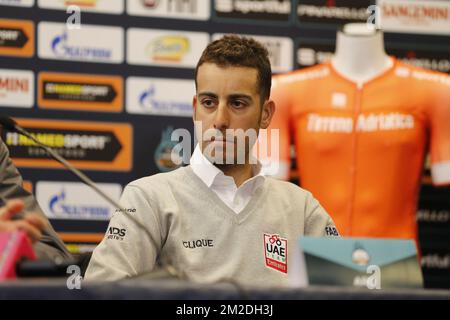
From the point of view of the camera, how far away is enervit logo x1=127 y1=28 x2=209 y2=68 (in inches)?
126

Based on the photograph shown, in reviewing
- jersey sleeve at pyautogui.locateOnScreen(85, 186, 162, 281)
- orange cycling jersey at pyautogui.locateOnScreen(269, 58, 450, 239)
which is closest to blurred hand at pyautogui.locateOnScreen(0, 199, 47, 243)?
jersey sleeve at pyautogui.locateOnScreen(85, 186, 162, 281)

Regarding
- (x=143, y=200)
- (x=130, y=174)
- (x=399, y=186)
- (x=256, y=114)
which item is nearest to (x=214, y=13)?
(x=130, y=174)

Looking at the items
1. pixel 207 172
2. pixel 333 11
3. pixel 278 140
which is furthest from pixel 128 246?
pixel 333 11

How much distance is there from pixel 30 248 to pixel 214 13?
230 cm

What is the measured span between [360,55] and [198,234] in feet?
5.17

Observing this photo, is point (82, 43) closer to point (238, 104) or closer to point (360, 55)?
point (360, 55)

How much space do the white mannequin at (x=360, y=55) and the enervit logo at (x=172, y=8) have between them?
0.61 metres

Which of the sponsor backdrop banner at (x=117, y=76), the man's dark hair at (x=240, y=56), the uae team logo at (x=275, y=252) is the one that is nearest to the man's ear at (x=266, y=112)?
the man's dark hair at (x=240, y=56)

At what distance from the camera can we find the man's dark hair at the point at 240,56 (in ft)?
5.82

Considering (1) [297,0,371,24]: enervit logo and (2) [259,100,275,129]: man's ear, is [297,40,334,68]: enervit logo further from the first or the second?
(2) [259,100,275,129]: man's ear

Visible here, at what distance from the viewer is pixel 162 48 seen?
3207 millimetres

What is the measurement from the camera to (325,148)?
296cm

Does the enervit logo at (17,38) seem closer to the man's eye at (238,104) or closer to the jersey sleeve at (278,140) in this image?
the jersey sleeve at (278,140)

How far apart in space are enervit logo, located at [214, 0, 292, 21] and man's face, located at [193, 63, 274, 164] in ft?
4.91
